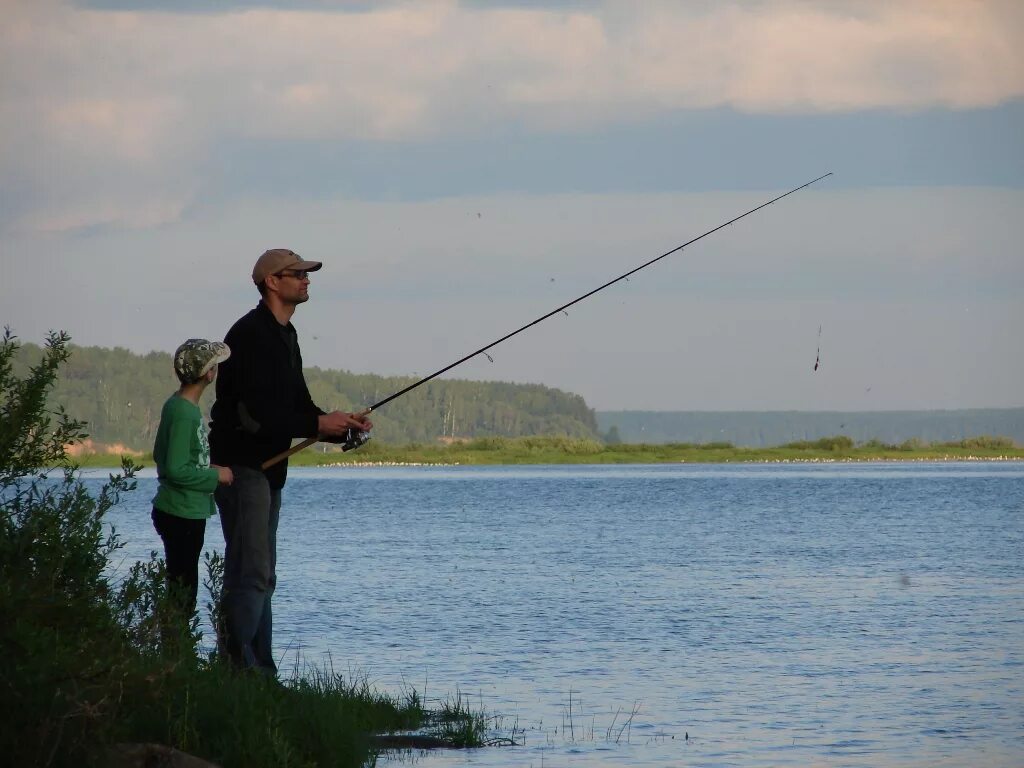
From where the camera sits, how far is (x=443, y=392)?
19500cm

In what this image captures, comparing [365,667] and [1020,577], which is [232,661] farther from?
[1020,577]

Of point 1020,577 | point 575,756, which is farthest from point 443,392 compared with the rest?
point 575,756

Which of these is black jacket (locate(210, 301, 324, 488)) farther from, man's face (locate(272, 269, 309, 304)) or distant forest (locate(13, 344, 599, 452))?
distant forest (locate(13, 344, 599, 452))

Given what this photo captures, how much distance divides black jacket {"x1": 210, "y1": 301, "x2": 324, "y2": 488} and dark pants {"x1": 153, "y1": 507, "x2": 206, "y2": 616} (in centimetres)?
33

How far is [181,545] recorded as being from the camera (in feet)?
23.5

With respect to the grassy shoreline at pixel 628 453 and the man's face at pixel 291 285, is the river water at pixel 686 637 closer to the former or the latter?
the man's face at pixel 291 285

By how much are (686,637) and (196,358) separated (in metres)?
7.34

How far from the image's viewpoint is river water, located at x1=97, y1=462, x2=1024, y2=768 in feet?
27.5

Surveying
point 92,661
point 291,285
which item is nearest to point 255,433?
point 291,285

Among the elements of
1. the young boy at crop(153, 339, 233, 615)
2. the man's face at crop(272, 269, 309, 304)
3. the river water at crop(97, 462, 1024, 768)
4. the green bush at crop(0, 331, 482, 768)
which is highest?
the man's face at crop(272, 269, 309, 304)

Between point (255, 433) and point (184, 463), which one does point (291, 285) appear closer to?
point (255, 433)

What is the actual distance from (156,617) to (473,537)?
2650 centimetres

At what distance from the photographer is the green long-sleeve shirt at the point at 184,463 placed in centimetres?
699

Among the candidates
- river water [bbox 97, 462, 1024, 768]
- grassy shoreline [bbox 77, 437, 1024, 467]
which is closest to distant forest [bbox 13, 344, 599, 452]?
grassy shoreline [bbox 77, 437, 1024, 467]
